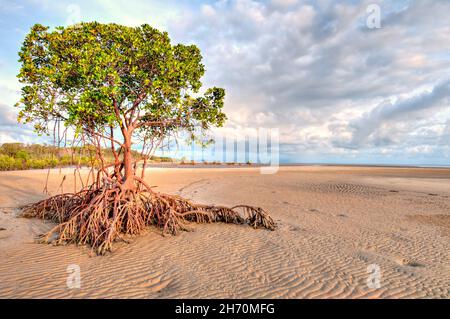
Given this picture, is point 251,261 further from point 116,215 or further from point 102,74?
point 102,74

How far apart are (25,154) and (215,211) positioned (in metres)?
50.2

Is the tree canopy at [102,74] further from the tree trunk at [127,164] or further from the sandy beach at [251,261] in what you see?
the sandy beach at [251,261]

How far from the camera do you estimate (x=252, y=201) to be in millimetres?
16891

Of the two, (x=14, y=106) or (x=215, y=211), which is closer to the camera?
(x=14, y=106)

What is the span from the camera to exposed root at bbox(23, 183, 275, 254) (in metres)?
7.96

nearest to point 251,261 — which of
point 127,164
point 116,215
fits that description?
point 116,215

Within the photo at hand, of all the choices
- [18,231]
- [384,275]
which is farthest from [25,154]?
[384,275]

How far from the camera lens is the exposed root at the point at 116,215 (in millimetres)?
7957

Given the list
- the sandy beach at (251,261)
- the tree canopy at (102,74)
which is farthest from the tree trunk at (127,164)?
the sandy beach at (251,261)

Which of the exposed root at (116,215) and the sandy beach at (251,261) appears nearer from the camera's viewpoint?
the sandy beach at (251,261)

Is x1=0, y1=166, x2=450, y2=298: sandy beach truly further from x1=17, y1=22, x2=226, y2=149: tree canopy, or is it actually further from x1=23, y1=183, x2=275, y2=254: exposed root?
x1=17, y1=22, x2=226, y2=149: tree canopy

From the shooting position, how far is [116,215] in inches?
323
